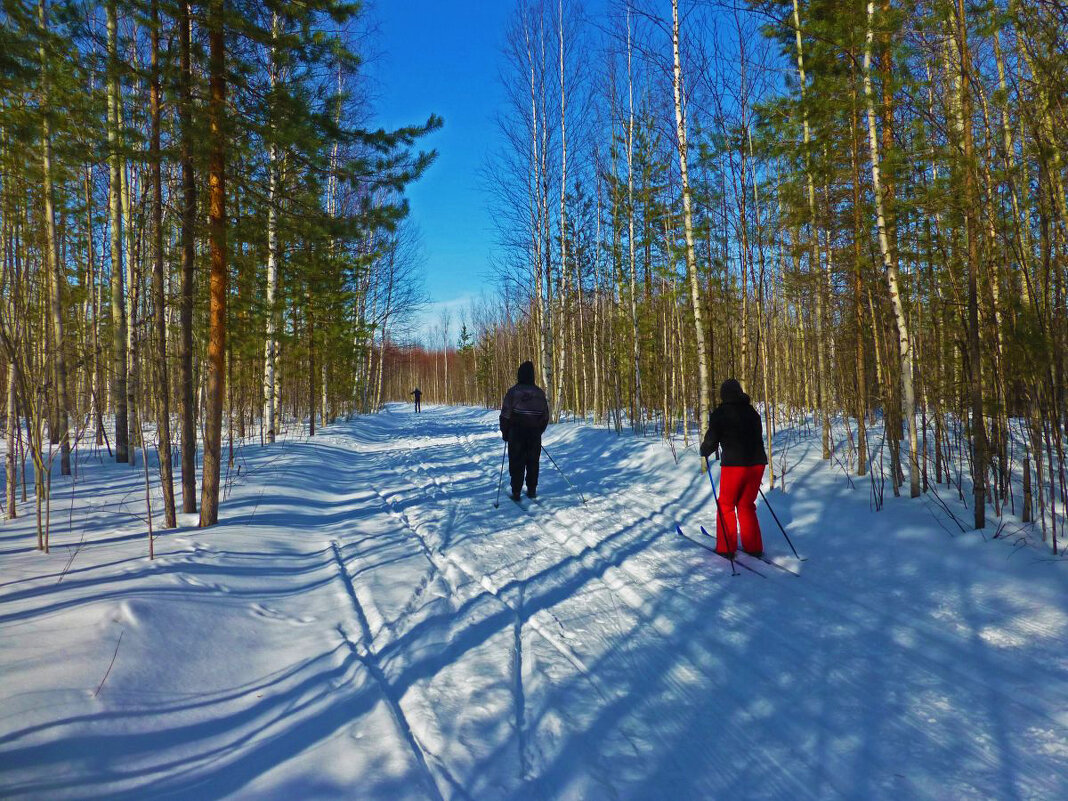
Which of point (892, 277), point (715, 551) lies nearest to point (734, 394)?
point (715, 551)

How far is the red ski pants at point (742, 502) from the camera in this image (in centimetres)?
539

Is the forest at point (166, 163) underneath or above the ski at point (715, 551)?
above

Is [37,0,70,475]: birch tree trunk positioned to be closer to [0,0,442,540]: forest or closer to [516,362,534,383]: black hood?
[0,0,442,540]: forest

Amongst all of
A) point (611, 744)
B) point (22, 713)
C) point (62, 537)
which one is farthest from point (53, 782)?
point (62, 537)

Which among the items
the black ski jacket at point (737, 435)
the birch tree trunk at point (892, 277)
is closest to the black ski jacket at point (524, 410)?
the black ski jacket at point (737, 435)

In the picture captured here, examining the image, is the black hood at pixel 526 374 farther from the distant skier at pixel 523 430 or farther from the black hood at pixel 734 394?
the black hood at pixel 734 394

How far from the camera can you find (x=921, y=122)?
6.80 metres

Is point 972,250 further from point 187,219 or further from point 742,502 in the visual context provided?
point 187,219

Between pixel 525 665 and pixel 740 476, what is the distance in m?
3.19

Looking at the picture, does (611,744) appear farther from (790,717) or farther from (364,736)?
(364,736)

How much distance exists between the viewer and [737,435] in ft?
17.9

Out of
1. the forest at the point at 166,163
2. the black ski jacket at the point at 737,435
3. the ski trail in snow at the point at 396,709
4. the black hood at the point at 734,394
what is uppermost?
the forest at the point at 166,163

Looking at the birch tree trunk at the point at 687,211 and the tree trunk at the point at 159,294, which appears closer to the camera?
the tree trunk at the point at 159,294

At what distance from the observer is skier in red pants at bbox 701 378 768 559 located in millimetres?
5387
